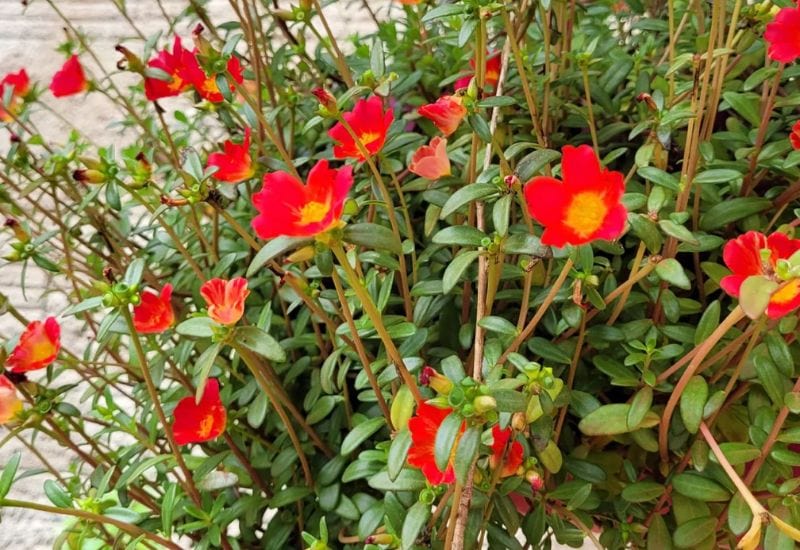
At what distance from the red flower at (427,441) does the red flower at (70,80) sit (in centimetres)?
59

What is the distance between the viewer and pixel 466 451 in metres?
0.38

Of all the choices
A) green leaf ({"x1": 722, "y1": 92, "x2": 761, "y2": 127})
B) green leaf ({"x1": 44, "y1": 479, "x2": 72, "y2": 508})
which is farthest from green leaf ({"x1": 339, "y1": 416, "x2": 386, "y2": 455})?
green leaf ({"x1": 722, "y1": 92, "x2": 761, "y2": 127})

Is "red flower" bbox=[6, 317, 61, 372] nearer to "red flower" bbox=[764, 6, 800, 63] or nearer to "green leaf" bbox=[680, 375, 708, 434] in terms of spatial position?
"green leaf" bbox=[680, 375, 708, 434]

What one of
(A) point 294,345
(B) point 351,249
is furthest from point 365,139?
(A) point 294,345

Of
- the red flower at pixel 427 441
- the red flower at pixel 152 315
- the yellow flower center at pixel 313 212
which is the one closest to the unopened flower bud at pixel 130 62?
the red flower at pixel 152 315

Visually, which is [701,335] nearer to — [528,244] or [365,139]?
[528,244]

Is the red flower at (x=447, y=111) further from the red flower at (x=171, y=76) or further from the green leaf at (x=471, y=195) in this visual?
the red flower at (x=171, y=76)

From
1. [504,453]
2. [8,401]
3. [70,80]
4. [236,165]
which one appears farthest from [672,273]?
[70,80]

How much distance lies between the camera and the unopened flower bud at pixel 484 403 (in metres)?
0.38

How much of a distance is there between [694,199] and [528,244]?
0.81 ft

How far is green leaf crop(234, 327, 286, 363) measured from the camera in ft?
1.51

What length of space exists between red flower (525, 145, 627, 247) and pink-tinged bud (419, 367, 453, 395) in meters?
0.10

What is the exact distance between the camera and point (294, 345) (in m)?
0.65

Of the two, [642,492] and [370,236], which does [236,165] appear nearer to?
[370,236]
